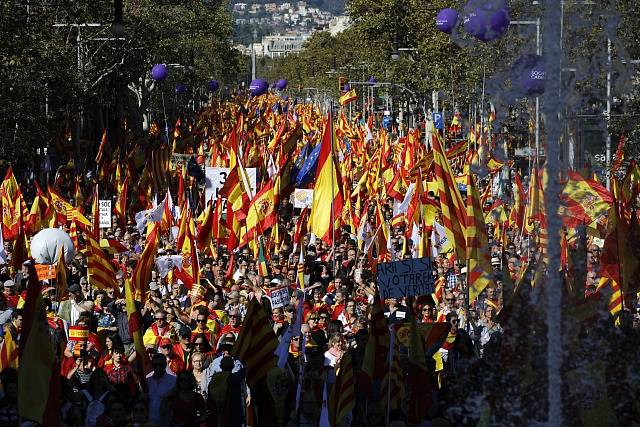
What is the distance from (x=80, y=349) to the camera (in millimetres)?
13258

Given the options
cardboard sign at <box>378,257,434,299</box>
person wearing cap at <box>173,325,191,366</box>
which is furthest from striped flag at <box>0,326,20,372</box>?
cardboard sign at <box>378,257,434,299</box>

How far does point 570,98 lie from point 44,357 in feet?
13.1

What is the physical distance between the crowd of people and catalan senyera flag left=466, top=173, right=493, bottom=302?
18 centimetres

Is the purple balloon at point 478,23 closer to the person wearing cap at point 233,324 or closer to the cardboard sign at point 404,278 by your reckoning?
the cardboard sign at point 404,278

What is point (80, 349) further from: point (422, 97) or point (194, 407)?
point (422, 97)

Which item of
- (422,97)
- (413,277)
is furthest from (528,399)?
(422,97)

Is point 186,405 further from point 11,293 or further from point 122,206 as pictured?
point 122,206

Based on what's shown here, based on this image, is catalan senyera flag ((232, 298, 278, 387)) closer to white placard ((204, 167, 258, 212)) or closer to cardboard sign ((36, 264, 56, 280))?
cardboard sign ((36, 264, 56, 280))

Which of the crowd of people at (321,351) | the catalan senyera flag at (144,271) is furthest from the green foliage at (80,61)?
the crowd of people at (321,351)

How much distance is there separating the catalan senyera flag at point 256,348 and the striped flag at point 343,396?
2.28 ft

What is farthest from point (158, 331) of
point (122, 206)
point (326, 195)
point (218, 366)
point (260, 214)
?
point (122, 206)

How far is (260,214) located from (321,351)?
10229mm

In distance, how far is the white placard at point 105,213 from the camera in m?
23.8

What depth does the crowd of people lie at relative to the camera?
10.1m
